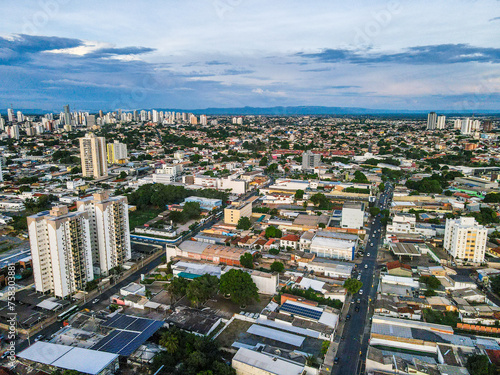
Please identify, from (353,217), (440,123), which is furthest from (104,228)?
(440,123)

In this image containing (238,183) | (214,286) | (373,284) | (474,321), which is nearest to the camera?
(474,321)

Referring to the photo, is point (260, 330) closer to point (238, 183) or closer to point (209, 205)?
point (209, 205)

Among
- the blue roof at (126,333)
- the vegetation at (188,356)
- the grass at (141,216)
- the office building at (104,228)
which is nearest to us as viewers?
the vegetation at (188,356)

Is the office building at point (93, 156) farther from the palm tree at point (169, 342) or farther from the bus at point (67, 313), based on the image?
the palm tree at point (169, 342)

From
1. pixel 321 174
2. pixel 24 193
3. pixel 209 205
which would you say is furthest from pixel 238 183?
pixel 24 193

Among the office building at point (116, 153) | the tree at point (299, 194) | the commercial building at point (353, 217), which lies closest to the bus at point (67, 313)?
the commercial building at point (353, 217)

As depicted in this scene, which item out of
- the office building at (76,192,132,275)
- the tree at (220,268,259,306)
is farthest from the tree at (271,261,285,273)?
the office building at (76,192,132,275)
